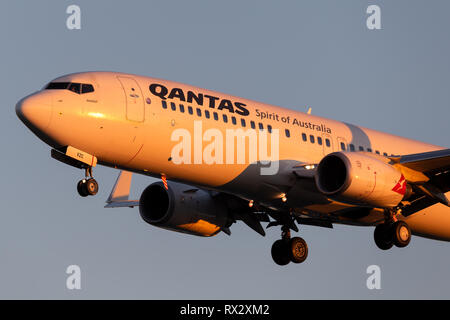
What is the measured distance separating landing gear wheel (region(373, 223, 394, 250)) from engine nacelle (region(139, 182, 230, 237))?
7471 mm

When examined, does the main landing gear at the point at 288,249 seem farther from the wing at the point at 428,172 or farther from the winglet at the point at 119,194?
the winglet at the point at 119,194

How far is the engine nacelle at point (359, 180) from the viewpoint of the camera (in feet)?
108

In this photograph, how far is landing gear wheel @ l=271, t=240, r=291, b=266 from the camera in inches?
1574

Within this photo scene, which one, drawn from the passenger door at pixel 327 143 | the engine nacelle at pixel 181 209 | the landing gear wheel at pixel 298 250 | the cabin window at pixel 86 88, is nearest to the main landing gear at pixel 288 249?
the landing gear wheel at pixel 298 250

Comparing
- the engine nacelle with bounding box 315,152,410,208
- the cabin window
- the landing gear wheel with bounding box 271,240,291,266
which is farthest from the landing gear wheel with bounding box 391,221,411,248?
the cabin window

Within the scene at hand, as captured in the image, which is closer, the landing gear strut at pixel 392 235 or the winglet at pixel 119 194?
the landing gear strut at pixel 392 235

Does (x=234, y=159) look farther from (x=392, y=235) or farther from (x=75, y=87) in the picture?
(x=392, y=235)

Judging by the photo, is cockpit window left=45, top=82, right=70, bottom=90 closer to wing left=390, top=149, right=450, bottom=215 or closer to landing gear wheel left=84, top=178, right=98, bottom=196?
landing gear wheel left=84, top=178, right=98, bottom=196

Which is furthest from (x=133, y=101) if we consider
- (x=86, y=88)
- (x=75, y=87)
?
(x=75, y=87)

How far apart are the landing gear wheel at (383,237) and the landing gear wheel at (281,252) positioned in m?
4.94

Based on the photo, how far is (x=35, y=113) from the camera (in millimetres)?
29984

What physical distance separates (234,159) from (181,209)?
702 centimetres

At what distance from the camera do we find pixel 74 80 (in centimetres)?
3169
